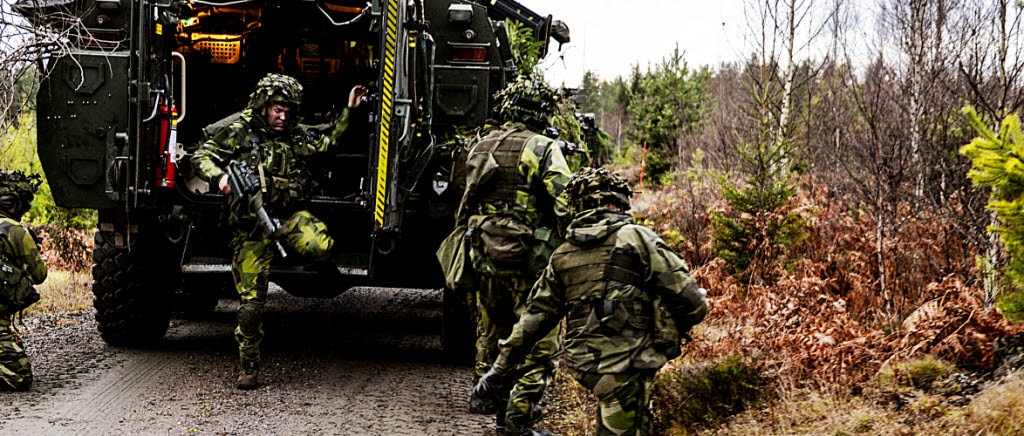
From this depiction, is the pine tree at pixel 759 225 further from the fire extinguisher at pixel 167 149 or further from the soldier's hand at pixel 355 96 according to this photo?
the fire extinguisher at pixel 167 149

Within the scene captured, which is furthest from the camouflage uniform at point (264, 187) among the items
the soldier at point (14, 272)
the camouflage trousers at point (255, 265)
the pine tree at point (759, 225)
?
A: the pine tree at point (759, 225)

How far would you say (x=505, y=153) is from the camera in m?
4.88

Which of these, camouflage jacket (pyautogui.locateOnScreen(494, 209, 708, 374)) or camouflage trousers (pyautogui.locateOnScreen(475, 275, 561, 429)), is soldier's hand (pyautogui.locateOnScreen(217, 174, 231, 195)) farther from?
camouflage jacket (pyautogui.locateOnScreen(494, 209, 708, 374))

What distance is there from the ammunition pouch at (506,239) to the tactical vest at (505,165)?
0.13 metres

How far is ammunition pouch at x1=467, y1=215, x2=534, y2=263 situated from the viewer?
4797 millimetres

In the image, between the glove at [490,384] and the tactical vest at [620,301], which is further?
the glove at [490,384]

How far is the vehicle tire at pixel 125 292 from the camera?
6.53 metres

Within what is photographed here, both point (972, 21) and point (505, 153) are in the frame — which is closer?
point (505, 153)

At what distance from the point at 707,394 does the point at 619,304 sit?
4.64 feet

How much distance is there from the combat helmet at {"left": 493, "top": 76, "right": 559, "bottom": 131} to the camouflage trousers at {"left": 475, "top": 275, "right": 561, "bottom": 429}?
93cm

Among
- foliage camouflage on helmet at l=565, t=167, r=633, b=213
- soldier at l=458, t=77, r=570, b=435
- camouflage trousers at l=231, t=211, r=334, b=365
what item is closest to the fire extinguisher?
camouflage trousers at l=231, t=211, r=334, b=365

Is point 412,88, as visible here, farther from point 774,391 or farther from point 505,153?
point 774,391

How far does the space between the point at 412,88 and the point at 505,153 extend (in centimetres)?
137

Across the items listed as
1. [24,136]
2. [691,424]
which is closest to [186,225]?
[691,424]
